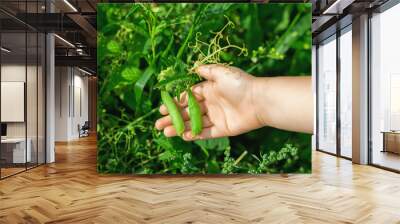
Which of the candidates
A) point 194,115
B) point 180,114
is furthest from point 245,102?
point 180,114

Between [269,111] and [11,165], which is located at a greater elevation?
[269,111]

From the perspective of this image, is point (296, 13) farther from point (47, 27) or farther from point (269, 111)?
point (47, 27)

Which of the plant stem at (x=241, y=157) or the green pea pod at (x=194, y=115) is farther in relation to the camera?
the plant stem at (x=241, y=157)

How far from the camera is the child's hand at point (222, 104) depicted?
240 inches

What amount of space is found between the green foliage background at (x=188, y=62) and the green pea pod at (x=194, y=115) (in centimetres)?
28

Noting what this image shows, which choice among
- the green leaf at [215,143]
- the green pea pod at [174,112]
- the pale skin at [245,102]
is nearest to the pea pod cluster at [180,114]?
the green pea pod at [174,112]

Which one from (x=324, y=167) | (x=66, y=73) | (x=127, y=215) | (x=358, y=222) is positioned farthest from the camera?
(x=66, y=73)

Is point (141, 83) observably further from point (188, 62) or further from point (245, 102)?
point (245, 102)

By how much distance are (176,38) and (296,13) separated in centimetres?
191

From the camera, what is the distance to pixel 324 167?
7.70 metres

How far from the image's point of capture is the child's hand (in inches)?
240

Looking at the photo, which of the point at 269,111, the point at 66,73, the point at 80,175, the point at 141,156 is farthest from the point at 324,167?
the point at 66,73

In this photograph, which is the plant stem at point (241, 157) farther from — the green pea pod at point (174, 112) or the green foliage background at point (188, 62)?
the green pea pod at point (174, 112)

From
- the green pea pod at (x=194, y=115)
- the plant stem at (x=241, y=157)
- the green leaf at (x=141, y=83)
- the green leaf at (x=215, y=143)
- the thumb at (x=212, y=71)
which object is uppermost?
the thumb at (x=212, y=71)
